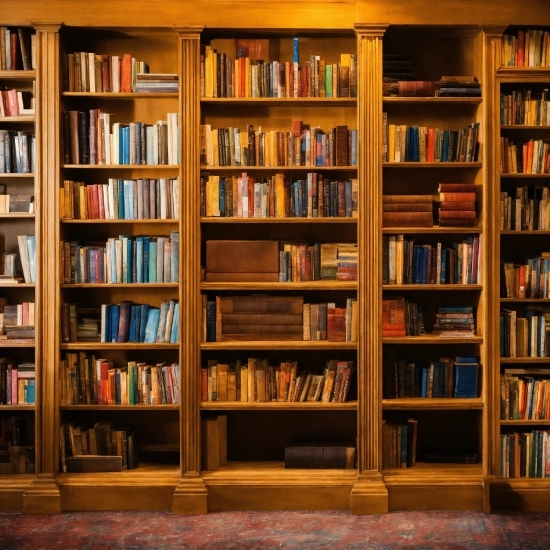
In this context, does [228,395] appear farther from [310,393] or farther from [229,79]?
[229,79]

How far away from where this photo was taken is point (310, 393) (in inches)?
201

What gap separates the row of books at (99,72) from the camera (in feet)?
16.6

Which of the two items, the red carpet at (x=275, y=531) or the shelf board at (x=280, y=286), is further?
the shelf board at (x=280, y=286)

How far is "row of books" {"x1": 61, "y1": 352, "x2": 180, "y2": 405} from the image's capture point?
5.09m

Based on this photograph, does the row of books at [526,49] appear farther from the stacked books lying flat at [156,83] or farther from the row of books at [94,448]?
the row of books at [94,448]

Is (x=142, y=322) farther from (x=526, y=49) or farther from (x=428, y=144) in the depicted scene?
(x=526, y=49)

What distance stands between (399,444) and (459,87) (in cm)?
221

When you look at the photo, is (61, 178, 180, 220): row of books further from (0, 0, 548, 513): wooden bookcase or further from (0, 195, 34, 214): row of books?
(0, 195, 34, 214): row of books

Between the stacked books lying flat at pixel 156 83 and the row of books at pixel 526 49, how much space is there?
1996 millimetres

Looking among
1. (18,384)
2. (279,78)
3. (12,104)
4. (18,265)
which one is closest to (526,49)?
(279,78)

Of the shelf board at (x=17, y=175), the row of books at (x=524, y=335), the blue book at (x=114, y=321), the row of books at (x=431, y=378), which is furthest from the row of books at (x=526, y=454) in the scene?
the shelf board at (x=17, y=175)

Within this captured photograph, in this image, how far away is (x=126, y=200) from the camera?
5.07m

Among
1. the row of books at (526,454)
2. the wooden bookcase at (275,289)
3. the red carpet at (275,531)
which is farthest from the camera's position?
the row of books at (526,454)

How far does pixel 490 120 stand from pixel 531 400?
172 centimetres
